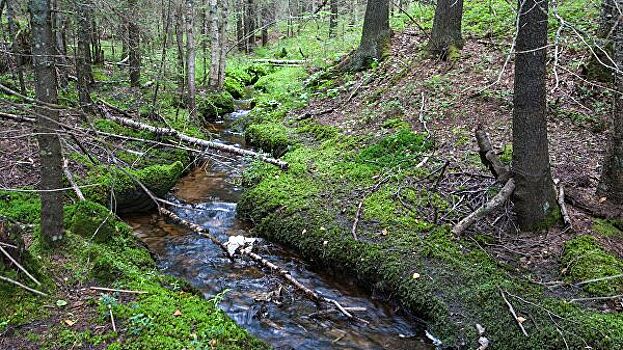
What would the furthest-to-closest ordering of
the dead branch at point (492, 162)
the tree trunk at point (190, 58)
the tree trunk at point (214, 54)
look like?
the tree trunk at point (214, 54) < the tree trunk at point (190, 58) < the dead branch at point (492, 162)

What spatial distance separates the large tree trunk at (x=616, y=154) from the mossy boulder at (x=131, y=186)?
6.57 meters

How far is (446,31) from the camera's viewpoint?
10.8m

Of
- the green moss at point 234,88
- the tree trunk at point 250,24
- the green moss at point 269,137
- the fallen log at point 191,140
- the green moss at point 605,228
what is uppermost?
the tree trunk at point 250,24

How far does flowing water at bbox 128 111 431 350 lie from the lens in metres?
5.23

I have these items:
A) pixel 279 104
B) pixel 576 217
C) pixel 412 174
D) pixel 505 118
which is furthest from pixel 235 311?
pixel 279 104

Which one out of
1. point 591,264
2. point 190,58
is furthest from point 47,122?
point 190,58

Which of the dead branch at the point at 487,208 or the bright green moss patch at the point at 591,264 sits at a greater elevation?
the dead branch at the point at 487,208

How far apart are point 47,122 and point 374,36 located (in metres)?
10.3

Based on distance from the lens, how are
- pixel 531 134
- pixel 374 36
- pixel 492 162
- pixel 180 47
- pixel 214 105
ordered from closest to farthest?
pixel 531 134 < pixel 492 162 < pixel 374 36 < pixel 180 47 < pixel 214 105

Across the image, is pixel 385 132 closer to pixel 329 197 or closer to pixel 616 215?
pixel 329 197

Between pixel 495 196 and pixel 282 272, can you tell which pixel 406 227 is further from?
pixel 282 272

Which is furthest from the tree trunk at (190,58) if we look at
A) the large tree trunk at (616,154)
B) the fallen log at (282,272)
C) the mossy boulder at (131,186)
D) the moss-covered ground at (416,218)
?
the large tree trunk at (616,154)

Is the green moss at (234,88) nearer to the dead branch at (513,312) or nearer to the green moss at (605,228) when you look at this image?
the green moss at (605,228)

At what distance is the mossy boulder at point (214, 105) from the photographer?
52.5 feet
